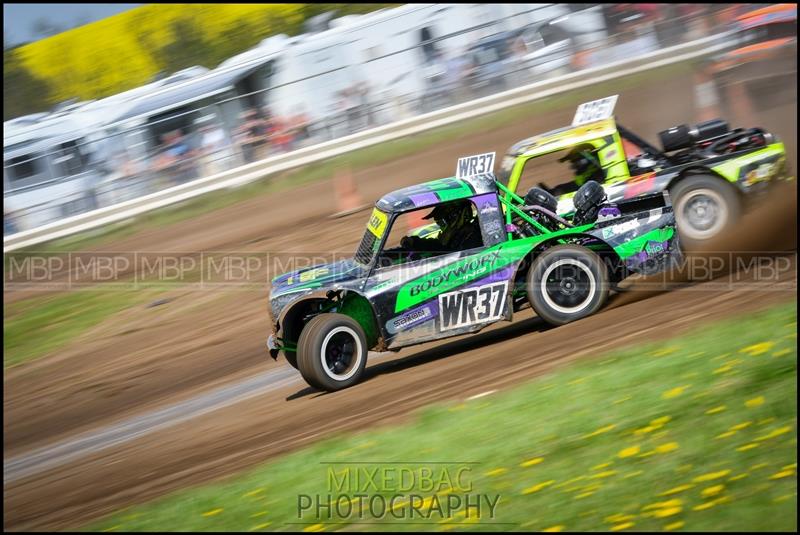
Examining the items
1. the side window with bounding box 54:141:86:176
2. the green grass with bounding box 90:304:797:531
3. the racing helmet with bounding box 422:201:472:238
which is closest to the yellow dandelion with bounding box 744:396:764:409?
the green grass with bounding box 90:304:797:531

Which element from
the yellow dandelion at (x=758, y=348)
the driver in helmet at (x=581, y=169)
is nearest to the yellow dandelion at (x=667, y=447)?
the yellow dandelion at (x=758, y=348)

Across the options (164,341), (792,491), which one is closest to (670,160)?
(792,491)

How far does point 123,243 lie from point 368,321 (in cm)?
1130

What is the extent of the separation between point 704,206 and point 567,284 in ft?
7.32

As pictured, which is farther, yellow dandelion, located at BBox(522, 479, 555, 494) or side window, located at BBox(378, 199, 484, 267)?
side window, located at BBox(378, 199, 484, 267)

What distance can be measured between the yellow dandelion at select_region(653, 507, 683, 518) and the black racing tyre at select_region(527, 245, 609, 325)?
384cm

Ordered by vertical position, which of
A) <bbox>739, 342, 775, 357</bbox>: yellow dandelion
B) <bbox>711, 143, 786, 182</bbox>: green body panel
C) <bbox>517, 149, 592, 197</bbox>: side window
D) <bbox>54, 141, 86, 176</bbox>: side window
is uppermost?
<bbox>54, 141, 86, 176</bbox>: side window

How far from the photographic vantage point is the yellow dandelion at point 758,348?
243 inches

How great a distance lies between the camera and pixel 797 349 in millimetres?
6035

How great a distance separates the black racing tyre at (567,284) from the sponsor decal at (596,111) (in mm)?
2789

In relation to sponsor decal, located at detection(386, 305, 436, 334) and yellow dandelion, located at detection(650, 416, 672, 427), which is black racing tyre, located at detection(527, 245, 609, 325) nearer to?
sponsor decal, located at detection(386, 305, 436, 334)

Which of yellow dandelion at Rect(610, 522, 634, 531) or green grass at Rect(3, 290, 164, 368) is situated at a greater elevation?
green grass at Rect(3, 290, 164, 368)

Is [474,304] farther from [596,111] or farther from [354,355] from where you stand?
[596,111]

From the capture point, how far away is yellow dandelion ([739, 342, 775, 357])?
6168 millimetres
